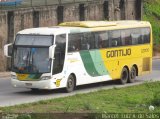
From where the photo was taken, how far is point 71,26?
31391 millimetres

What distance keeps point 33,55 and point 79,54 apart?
2.51m

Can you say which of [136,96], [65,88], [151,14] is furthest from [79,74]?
[151,14]

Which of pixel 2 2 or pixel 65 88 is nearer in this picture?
pixel 65 88

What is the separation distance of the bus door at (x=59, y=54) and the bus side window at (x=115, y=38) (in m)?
4.09

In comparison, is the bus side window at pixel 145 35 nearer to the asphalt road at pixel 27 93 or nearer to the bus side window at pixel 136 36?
the bus side window at pixel 136 36

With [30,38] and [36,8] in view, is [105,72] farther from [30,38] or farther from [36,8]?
[36,8]

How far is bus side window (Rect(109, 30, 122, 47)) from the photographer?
107 ft

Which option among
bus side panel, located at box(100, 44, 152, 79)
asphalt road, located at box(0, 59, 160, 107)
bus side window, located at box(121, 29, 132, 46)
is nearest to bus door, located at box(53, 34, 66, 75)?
asphalt road, located at box(0, 59, 160, 107)

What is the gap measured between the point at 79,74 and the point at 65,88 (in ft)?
3.54

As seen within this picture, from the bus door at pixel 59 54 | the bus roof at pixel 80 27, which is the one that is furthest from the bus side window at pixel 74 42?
the bus door at pixel 59 54

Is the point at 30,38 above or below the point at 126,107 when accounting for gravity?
above

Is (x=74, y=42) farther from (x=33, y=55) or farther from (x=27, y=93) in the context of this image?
(x=27, y=93)

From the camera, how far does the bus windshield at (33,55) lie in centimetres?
2848

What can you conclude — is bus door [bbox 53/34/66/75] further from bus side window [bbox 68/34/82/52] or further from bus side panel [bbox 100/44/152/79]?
bus side panel [bbox 100/44/152/79]
